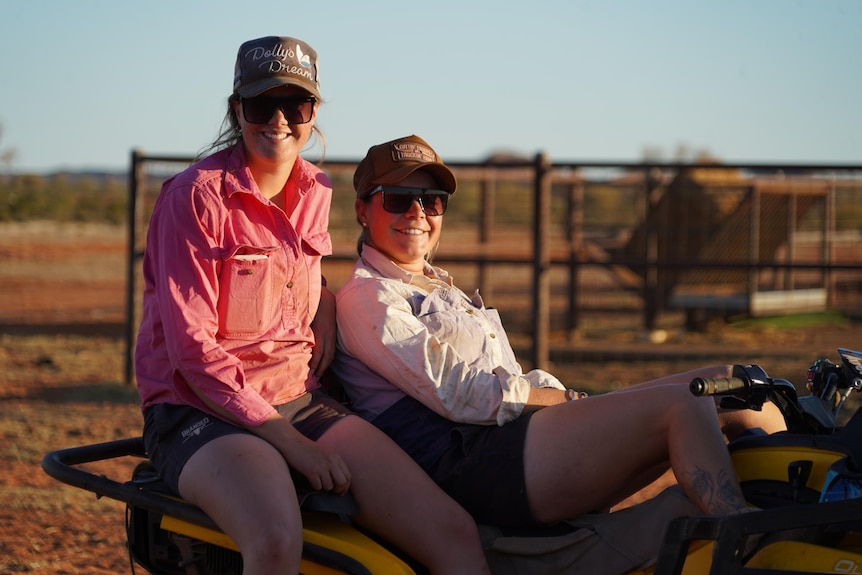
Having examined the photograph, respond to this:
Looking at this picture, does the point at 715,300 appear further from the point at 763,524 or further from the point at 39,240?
the point at 39,240

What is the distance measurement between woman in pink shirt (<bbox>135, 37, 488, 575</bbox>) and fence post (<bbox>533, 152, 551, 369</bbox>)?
526cm

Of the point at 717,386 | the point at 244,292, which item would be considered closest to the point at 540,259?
the point at 244,292

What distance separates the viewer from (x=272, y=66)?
299 centimetres

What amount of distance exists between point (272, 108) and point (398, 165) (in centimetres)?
40

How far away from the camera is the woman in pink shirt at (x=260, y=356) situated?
8.59 ft

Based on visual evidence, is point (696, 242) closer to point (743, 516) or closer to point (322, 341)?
point (322, 341)

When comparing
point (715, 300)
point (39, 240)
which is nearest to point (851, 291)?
point (715, 300)

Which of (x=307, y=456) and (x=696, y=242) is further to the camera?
(x=696, y=242)

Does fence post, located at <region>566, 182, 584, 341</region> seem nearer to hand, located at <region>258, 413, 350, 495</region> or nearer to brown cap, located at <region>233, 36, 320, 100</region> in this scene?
brown cap, located at <region>233, 36, 320, 100</region>

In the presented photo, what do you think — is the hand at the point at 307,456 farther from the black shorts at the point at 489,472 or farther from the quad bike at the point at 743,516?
the black shorts at the point at 489,472

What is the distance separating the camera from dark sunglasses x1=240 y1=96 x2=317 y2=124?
3.02m

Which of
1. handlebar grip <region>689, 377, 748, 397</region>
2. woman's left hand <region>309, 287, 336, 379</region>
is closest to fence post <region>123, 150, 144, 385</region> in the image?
woman's left hand <region>309, 287, 336, 379</region>

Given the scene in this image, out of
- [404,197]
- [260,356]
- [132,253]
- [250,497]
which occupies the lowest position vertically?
[250,497]

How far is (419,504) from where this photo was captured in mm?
2688
